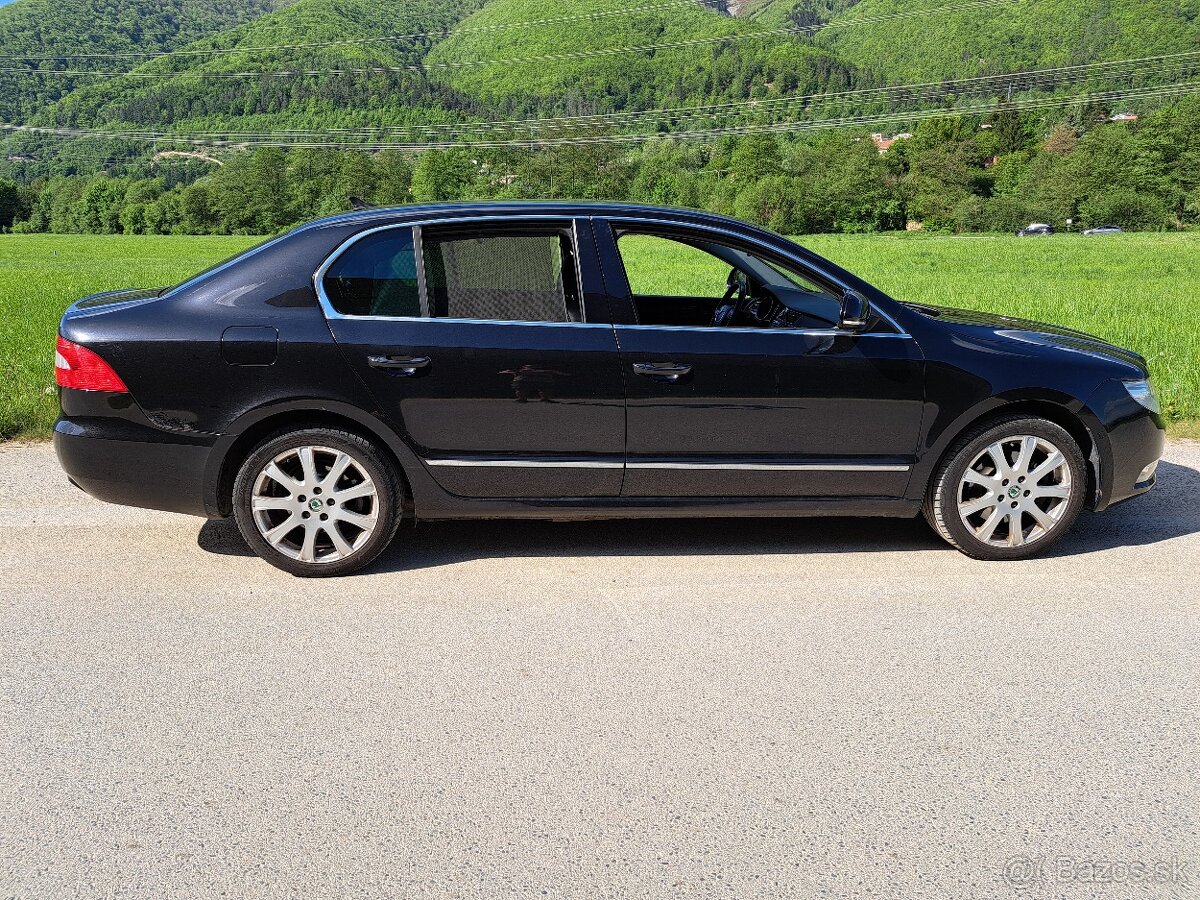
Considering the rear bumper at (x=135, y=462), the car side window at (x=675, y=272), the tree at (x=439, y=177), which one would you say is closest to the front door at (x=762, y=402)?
the rear bumper at (x=135, y=462)

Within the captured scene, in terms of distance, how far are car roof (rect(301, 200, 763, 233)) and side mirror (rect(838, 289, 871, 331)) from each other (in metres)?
0.55

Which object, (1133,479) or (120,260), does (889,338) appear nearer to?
(1133,479)

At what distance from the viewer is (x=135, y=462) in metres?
4.46

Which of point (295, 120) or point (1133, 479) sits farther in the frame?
point (295, 120)

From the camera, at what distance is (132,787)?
115 inches

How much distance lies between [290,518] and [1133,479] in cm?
390

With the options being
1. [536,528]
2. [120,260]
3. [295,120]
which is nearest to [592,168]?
[120,260]

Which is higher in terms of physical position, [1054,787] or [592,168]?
[592,168]

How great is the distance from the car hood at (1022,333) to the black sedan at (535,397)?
49 millimetres

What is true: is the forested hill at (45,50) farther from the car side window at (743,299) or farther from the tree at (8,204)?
the car side window at (743,299)

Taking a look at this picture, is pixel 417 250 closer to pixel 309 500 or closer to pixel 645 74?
pixel 309 500

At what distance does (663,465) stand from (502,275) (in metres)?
1.10

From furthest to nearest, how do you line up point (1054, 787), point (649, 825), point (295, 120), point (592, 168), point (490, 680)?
point (295, 120) → point (592, 168) → point (490, 680) → point (1054, 787) → point (649, 825)

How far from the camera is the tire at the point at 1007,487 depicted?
15.6 feet
